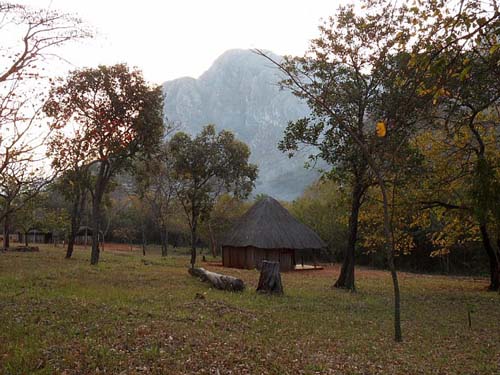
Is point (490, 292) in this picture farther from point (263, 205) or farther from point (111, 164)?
point (111, 164)

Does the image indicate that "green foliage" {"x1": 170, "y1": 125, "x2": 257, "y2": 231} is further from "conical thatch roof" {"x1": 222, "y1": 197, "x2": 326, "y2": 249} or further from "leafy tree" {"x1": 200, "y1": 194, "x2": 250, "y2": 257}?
"leafy tree" {"x1": 200, "y1": 194, "x2": 250, "y2": 257}

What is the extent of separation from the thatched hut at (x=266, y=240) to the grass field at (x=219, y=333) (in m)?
17.3

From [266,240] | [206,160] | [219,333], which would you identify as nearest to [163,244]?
[206,160]

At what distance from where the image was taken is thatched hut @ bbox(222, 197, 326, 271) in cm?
3456

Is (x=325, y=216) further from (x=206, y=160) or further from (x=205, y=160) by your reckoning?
(x=205, y=160)

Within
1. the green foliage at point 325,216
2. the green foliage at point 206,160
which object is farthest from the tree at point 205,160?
the green foliage at point 325,216

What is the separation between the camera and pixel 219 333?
9742mm

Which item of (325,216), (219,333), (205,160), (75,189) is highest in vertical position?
(205,160)

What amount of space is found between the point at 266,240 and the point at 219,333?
24.7 metres

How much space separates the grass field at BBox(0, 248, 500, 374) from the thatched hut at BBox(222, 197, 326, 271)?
17.3 meters

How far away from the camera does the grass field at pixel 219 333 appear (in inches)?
295

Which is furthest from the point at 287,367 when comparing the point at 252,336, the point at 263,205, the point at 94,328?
the point at 263,205

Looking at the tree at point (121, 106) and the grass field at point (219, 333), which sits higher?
the tree at point (121, 106)

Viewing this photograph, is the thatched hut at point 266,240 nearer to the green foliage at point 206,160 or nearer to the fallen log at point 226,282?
the green foliage at point 206,160
